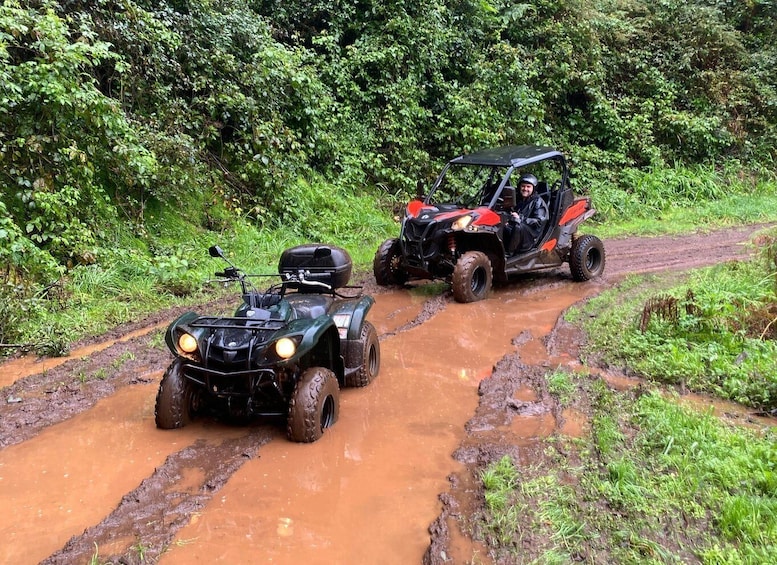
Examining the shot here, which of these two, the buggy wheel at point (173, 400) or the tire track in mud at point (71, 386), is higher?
the buggy wheel at point (173, 400)

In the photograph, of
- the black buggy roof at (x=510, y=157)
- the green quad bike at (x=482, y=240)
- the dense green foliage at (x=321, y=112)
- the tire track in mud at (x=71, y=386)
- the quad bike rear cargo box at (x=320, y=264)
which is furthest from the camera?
the black buggy roof at (x=510, y=157)

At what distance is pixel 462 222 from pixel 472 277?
26.9 inches

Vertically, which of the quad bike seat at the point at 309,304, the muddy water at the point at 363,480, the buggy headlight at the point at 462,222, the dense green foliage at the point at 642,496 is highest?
the buggy headlight at the point at 462,222

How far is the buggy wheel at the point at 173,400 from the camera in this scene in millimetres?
4188

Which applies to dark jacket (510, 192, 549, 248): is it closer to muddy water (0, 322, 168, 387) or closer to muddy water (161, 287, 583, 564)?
muddy water (161, 287, 583, 564)

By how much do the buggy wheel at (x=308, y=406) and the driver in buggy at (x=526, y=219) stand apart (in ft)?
14.4

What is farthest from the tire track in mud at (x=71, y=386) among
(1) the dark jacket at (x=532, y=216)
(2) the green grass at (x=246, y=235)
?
(1) the dark jacket at (x=532, y=216)

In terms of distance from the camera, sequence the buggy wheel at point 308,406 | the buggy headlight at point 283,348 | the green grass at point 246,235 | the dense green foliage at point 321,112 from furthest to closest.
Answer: the dense green foliage at point 321,112 → the green grass at point 246,235 → the buggy wheel at point 308,406 → the buggy headlight at point 283,348

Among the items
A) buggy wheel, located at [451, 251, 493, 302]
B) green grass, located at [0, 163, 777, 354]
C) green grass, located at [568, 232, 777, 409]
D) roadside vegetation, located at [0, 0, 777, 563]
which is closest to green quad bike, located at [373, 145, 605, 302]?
buggy wheel, located at [451, 251, 493, 302]

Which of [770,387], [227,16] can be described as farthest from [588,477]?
[227,16]

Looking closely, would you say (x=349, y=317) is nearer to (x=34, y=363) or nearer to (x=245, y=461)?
(x=245, y=461)

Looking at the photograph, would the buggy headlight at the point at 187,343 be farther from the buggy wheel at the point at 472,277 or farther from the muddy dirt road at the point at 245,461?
the buggy wheel at the point at 472,277

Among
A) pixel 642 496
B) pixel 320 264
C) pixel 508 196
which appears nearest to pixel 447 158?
pixel 508 196

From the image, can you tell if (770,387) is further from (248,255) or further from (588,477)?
(248,255)
